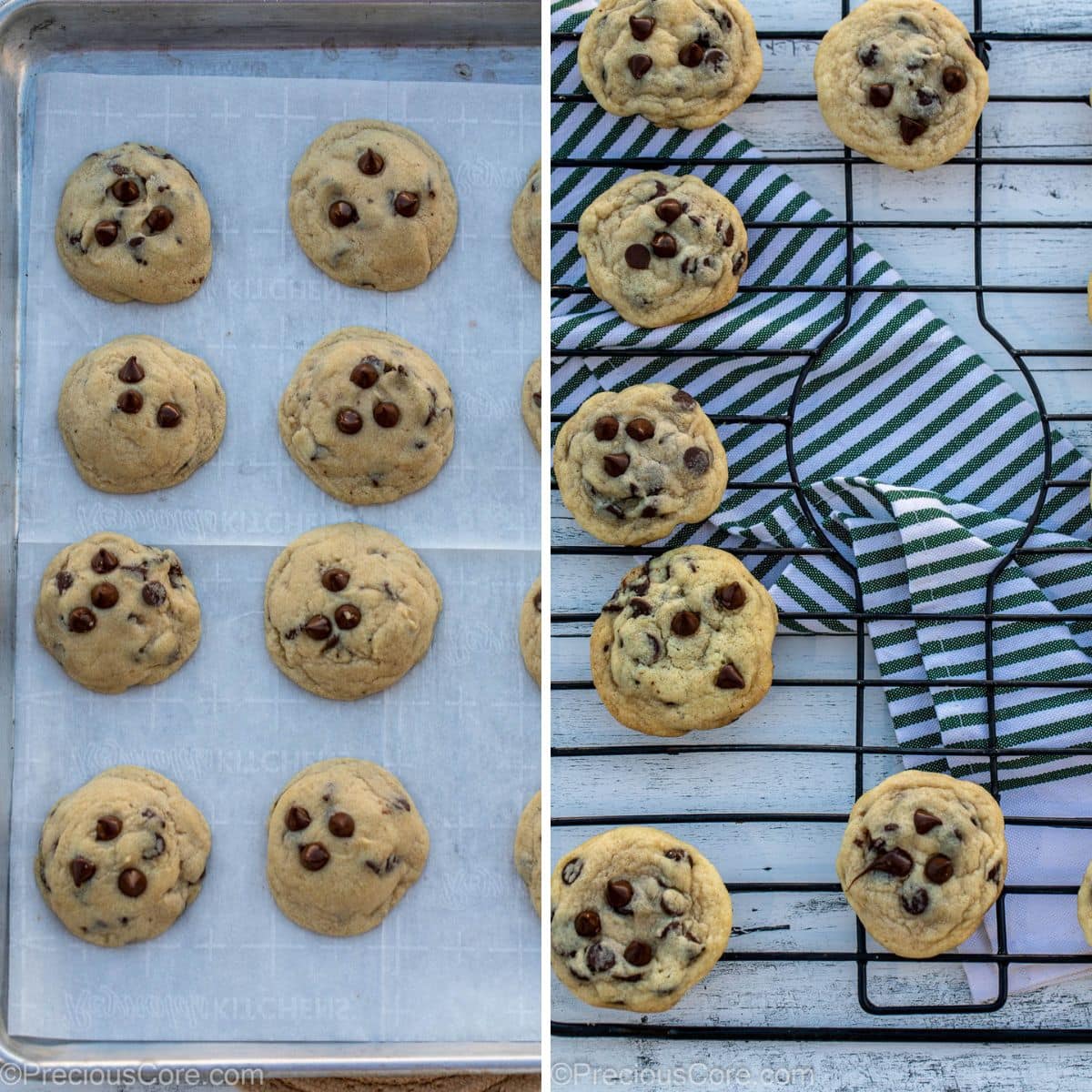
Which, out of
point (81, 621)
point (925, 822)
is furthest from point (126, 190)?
point (925, 822)

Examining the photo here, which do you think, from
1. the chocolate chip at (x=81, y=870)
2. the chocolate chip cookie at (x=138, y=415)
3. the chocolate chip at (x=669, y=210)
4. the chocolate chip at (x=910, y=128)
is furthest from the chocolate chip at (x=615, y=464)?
the chocolate chip at (x=81, y=870)

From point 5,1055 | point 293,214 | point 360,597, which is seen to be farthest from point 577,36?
point 5,1055

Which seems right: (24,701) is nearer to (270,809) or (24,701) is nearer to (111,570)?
(111,570)

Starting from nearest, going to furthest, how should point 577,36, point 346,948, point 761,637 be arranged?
point 761,637 < point 577,36 < point 346,948

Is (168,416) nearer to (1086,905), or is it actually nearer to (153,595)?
(153,595)

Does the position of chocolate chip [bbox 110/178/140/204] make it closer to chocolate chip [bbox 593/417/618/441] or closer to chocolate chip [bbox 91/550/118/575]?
chocolate chip [bbox 91/550/118/575]

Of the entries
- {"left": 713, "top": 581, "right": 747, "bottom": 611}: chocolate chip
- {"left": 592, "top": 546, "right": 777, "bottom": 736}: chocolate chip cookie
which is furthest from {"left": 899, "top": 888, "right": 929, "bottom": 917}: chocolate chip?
{"left": 713, "top": 581, "right": 747, "bottom": 611}: chocolate chip

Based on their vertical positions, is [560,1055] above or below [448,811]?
below
